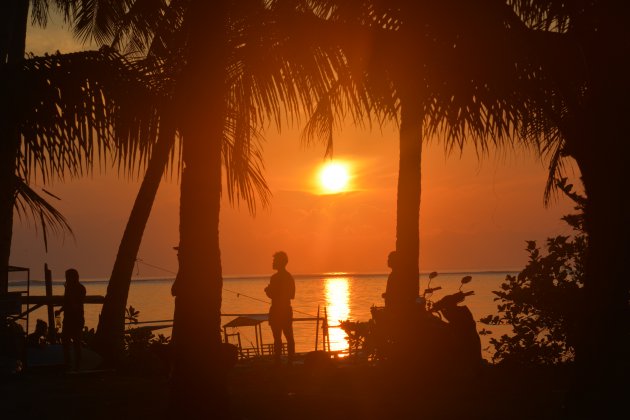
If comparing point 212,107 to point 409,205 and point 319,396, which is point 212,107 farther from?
point 409,205

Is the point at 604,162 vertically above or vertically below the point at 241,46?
below

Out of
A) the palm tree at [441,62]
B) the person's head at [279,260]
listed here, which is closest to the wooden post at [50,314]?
the person's head at [279,260]

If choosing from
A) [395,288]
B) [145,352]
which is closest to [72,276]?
[145,352]

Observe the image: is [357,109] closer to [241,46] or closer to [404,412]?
[241,46]

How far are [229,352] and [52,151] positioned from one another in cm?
316

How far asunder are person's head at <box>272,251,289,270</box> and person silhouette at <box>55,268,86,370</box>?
326 centimetres

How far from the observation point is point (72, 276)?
13.7 m

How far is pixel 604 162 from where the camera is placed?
6.92 metres

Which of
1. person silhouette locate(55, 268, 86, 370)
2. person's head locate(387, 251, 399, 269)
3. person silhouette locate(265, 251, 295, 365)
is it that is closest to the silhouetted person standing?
person's head locate(387, 251, 399, 269)

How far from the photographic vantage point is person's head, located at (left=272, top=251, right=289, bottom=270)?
543 inches

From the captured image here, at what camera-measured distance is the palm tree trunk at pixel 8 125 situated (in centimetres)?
738

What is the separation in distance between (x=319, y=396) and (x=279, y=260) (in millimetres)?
5050

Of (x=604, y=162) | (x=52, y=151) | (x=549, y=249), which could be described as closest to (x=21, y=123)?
(x=52, y=151)

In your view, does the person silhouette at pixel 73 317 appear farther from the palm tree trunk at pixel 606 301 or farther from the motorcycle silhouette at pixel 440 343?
the palm tree trunk at pixel 606 301
